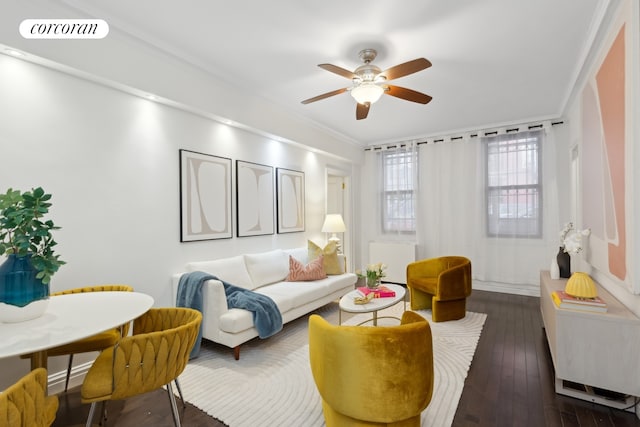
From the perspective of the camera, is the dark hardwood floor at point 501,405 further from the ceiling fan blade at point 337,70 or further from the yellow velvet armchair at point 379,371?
the ceiling fan blade at point 337,70

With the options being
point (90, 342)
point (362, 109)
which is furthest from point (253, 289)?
point (362, 109)

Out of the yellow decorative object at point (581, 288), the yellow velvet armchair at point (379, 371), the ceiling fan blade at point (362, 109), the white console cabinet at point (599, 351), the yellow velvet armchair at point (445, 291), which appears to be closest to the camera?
the yellow velvet armchair at point (379, 371)

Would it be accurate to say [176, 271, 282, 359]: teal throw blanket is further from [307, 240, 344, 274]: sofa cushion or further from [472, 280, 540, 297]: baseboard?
[472, 280, 540, 297]: baseboard

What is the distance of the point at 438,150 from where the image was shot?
215 inches

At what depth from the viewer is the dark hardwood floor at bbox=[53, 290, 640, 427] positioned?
76.2 inches

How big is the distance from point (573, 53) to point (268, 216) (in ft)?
11.8

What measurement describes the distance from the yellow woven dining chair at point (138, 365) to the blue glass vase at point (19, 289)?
1.42 feet

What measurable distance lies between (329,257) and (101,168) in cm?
280

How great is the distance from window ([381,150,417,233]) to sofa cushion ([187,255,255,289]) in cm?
326

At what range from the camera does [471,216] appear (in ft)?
17.0

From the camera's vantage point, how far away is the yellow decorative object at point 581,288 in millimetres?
2154

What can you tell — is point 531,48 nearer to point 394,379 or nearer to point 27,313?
point 394,379

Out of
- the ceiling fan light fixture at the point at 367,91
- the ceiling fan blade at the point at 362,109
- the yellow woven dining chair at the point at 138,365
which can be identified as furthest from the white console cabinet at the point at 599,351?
the yellow woven dining chair at the point at 138,365

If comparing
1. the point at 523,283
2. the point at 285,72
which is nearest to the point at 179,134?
the point at 285,72
